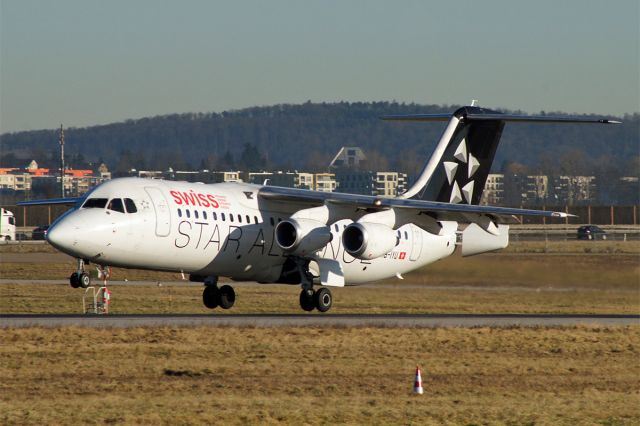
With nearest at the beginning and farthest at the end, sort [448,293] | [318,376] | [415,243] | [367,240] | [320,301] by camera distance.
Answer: [318,376]
[367,240]
[320,301]
[415,243]
[448,293]

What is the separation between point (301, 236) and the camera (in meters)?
31.4

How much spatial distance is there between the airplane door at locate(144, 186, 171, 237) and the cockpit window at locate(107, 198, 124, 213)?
0.85 metres

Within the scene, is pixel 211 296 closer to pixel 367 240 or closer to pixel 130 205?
pixel 367 240

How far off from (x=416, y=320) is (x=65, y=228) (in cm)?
907

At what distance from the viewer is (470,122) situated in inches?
1480

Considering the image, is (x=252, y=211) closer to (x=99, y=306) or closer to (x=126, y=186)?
(x=126, y=186)

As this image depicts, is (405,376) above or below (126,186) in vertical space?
below

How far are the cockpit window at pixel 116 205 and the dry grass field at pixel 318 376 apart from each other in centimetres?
425

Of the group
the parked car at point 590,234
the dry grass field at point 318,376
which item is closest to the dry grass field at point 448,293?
the dry grass field at point 318,376

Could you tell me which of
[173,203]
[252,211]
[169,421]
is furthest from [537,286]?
[169,421]

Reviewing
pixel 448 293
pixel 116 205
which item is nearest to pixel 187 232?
pixel 116 205

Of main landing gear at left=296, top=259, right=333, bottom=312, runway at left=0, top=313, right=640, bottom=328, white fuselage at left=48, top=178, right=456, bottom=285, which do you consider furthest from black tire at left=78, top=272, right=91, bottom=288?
main landing gear at left=296, top=259, right=333, bottom=312

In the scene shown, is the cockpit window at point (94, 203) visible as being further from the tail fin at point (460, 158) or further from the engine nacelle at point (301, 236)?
the tail fin at point (460, 158)

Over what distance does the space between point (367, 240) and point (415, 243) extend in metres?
4.36
